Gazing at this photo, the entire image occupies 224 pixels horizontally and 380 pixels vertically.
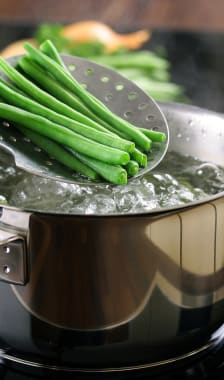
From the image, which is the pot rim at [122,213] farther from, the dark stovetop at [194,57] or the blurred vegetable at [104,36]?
the blurred vegetable at [104,36]

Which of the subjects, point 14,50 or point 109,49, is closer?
point 14,50

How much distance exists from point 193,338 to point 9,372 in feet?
0.81

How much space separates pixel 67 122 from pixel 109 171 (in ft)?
0.33

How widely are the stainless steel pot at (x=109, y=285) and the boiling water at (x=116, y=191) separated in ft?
0.36

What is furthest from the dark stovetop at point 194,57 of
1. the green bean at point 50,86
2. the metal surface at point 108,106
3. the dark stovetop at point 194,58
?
the green bean at point 50,86

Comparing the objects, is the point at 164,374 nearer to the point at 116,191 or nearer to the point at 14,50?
the point at 116,191

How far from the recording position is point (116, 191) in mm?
1042

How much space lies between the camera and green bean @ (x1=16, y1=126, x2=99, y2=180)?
1021mm

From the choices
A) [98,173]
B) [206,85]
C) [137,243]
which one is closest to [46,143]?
[98,173]

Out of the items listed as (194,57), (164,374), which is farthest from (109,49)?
(164,374)

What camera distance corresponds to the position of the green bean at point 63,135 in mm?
981

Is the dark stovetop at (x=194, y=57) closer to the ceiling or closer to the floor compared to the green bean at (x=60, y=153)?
closer to the ceiling

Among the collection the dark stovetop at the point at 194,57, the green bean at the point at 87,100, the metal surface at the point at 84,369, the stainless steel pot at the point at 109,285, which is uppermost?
the dark stovetop at the point at 194,57

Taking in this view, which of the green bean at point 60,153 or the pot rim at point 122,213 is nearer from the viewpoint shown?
the pot rim at point 122,213
